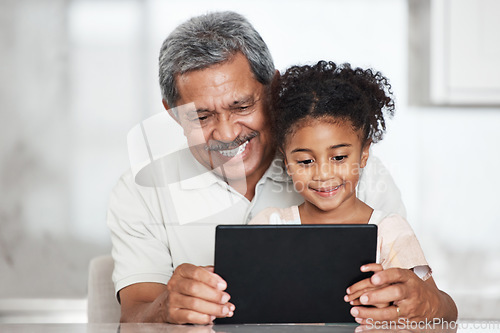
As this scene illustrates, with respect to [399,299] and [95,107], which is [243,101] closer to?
[399,299]

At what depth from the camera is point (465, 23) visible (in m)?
2.58

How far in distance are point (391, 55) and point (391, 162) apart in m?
0.54

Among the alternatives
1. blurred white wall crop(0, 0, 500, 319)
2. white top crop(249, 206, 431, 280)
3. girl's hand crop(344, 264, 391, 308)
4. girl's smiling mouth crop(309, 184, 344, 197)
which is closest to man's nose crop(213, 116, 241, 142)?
girl's smiling mouth crop(309, 184, 344, 197)

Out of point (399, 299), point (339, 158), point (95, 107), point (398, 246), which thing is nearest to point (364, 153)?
point (339, 158)

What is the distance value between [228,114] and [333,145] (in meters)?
0.29

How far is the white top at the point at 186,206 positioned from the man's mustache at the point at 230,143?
0.40ft

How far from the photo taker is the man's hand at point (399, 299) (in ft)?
3.42

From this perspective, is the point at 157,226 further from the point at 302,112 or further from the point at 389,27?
the point at 389,27

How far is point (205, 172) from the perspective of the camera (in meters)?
1.62

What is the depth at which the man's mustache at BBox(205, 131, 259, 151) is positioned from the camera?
1478 millimetres

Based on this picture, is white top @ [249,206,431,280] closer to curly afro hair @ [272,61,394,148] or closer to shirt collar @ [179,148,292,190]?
curly afro hair @ [272,61,394,148]

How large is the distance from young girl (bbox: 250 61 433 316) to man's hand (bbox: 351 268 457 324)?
0.38 feet

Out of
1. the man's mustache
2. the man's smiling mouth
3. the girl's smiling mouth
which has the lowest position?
the girl's smiling mouth

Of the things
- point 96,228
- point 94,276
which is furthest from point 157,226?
point 96,228
